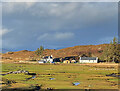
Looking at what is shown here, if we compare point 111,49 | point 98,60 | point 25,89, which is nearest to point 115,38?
point 111,49

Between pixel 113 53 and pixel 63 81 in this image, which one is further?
pixel 113 53

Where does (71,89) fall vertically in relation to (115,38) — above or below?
below

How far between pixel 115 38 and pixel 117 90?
337 ft

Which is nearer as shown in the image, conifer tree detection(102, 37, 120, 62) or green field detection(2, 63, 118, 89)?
green field detection(2, 63, 118, 89)

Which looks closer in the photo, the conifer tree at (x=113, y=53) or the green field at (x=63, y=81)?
the green field at (x=63, y=81)

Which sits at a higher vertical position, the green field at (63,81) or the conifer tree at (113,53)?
the conifer tree at (113,53)

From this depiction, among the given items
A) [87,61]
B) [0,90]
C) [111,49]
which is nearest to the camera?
[0,90]

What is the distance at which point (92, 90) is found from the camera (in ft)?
92.8

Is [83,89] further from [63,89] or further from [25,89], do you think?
[25,89]

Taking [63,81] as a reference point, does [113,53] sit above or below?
above

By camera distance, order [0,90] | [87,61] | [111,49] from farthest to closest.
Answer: [87,61] < [111,49] < [0,90]

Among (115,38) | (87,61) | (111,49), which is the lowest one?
(87,61)

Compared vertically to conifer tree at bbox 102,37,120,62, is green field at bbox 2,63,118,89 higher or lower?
lower

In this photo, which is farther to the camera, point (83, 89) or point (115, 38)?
point (115, 38)
